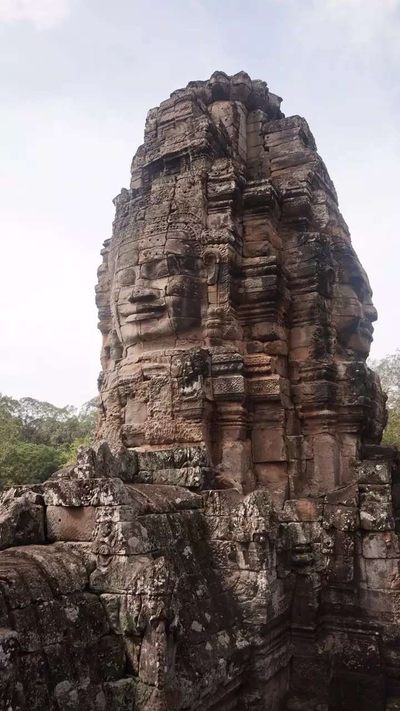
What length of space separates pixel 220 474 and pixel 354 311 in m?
3.48

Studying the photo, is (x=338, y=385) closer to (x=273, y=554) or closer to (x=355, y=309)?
(x=355, y=309)

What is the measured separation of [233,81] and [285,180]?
2.26 metres

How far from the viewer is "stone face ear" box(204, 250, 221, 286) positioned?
8.20m

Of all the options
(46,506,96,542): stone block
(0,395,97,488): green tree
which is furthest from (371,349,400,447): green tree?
(46,506,96,542): stone block

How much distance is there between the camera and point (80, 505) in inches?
192

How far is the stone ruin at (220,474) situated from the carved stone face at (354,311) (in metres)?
0.03

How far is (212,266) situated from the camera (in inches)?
325

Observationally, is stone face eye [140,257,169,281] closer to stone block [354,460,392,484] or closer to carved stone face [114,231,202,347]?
carved stone face [114,231,202,347]

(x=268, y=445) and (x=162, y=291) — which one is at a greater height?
(x=162, y=291)

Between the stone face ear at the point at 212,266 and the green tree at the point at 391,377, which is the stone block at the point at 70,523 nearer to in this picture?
the stone face ear at the point at 212,266

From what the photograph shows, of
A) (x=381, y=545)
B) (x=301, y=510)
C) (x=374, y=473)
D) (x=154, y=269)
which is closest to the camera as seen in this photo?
(x=381, y=545)

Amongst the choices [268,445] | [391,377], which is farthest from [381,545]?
[391,377]

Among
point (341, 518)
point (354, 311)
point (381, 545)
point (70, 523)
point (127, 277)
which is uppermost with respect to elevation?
point (127, 277)

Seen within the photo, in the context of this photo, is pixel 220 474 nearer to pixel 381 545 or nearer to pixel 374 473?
pixel 374 473
